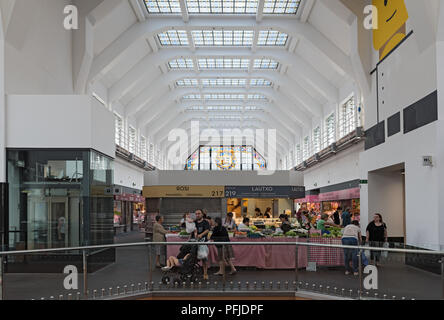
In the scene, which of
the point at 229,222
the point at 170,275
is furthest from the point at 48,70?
the point at 170,275

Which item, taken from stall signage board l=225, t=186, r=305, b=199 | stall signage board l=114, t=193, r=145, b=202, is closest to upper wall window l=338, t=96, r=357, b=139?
stall signage board l=225, t=186, r=305, b=199

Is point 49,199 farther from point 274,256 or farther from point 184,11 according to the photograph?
point 184,11

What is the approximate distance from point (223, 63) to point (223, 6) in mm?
8664

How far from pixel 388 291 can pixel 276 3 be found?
1672 centimetres

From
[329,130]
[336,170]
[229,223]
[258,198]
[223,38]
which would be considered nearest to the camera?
[229,223]

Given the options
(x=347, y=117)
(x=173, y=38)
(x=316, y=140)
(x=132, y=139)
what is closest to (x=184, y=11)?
(x=173, y=38)

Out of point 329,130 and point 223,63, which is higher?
point 223,63

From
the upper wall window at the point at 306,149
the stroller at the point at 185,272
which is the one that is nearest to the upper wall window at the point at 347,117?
the upper wall window at the point at 306,149

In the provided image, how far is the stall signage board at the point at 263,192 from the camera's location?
2131 cm

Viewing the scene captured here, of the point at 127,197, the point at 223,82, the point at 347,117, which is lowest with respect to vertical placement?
the point at 127,197

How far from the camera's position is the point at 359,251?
7.25 m

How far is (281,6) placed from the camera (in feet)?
70.1
